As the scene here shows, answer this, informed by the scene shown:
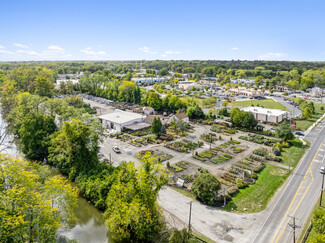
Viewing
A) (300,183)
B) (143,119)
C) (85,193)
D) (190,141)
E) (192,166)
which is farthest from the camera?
(143,119)

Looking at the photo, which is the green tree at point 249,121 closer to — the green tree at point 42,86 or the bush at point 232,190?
the bush at point 232,190

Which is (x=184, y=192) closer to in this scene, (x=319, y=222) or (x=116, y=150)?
(x=319, y=222)

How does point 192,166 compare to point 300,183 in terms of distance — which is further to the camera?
point 192,166

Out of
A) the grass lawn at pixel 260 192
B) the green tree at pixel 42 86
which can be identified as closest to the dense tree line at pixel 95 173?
the grass lawn at pixel 260 192

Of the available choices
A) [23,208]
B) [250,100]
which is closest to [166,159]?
[23,208]

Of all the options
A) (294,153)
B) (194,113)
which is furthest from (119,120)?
(294,153)

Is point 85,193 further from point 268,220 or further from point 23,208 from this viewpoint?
point 268,220
